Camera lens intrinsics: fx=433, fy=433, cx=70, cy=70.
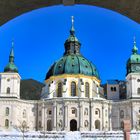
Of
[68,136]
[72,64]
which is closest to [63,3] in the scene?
[68,136]

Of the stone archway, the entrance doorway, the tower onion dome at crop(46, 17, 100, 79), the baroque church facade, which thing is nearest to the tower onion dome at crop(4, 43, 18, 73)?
the baroque church facade

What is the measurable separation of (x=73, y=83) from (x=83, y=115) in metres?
5.29

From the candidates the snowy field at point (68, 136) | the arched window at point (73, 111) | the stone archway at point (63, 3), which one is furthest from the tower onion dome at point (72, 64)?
the stone archway at point (63, 3)

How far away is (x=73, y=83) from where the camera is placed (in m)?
63.2

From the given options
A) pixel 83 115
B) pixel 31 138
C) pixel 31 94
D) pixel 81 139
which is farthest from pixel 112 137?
pixel 31 94

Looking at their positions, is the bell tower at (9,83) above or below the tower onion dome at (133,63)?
below

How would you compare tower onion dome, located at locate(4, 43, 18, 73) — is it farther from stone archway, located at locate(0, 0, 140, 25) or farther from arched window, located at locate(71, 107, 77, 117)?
stone archway, located at locate(0, 0, 140, 25)

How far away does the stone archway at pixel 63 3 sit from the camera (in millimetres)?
3871

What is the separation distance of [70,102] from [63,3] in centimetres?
5714

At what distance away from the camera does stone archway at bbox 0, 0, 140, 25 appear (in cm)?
387

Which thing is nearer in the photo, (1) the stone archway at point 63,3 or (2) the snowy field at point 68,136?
(1) the stone archway at point 63,3

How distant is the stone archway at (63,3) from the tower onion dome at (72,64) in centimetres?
5947

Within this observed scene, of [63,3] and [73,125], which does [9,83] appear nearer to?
[73,125]

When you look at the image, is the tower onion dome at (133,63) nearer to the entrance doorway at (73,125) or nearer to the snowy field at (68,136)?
the entrance doorway at (73,125)
